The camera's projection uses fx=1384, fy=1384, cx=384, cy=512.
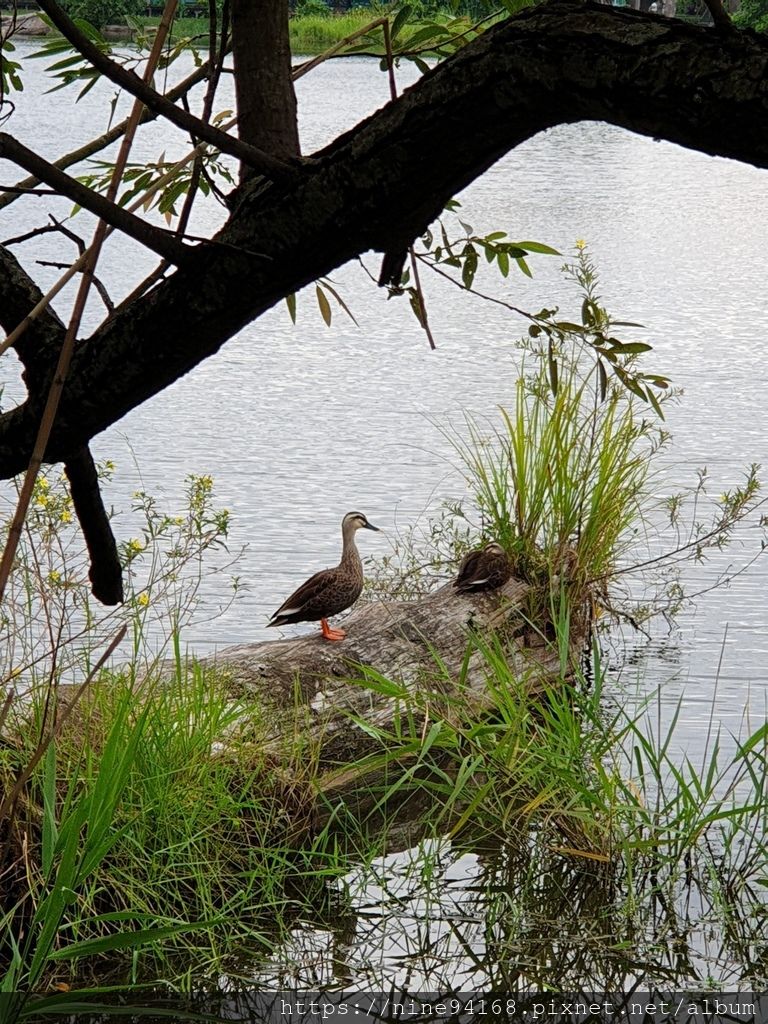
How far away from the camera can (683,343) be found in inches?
356

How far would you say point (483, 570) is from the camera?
169 inches

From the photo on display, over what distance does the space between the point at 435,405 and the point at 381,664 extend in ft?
12.4

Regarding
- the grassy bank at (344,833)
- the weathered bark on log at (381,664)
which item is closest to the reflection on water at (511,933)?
the grassy bank at (344,833)

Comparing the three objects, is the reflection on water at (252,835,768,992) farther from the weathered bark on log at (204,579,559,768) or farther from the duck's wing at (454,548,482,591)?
the duck's wing at (454,548,482,591)

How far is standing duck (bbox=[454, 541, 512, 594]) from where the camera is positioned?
4.28m

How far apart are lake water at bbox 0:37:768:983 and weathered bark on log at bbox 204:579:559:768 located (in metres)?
0.59

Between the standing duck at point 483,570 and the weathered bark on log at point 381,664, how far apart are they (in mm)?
29

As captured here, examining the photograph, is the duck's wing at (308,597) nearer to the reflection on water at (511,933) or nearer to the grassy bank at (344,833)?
the grassy bank at (344,833)

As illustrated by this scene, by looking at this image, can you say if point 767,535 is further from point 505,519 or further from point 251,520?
point 251,520

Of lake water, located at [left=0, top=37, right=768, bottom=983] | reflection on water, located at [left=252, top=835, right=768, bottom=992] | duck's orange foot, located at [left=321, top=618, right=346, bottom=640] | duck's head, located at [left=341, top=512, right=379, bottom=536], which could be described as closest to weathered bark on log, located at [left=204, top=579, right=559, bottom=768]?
duck's orange foot, located at [left=321, top=618, right=346, bottom=640]

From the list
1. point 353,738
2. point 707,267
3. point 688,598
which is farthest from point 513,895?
point 707,267

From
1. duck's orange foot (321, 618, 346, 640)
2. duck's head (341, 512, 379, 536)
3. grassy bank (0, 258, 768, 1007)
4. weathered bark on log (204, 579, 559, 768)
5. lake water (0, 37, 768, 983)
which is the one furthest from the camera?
lake water (0, 37, 768, 983)

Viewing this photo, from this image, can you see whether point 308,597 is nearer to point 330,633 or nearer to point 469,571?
point 330,633

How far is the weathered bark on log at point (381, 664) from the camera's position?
352 centimetres
